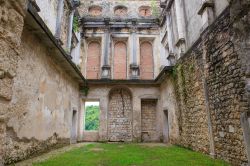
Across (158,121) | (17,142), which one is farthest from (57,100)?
(158,121)

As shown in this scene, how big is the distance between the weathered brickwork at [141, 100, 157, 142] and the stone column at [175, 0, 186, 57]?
452 cm

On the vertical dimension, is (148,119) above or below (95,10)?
below

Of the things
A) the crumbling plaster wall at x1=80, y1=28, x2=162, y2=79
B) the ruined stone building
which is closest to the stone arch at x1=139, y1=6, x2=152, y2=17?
the ruined stone building

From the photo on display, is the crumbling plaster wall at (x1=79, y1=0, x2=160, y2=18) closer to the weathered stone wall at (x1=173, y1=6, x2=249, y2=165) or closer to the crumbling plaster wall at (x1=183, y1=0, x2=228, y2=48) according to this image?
the crumbling plaster wall at (x1=183, y1=0, x2=228, y2=48)

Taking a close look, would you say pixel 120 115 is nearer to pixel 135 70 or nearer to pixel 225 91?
Answer: pixel 135 70

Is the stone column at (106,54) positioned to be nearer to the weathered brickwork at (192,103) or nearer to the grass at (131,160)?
the weathered brickwork at (192,103)

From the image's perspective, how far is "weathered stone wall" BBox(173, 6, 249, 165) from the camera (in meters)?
4.91

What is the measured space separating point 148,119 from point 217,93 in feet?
28.0

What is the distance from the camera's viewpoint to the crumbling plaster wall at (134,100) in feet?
43.9

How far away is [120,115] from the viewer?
554 inches

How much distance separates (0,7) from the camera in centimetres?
191

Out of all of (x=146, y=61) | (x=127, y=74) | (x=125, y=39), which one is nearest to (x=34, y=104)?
(x=127, y=74)

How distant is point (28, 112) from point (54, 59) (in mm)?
3012

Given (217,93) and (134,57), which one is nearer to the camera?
(217,93)
